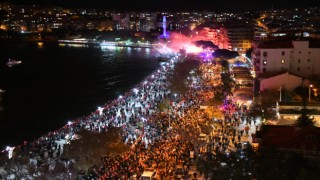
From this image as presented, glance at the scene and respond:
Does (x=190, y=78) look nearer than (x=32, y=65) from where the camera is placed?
Yes

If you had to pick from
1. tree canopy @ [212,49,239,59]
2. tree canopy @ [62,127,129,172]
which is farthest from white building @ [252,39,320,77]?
tree canopy @ [212,49,239,59]

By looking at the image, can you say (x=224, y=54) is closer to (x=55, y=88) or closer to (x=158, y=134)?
Answer: (x=55, y=88)

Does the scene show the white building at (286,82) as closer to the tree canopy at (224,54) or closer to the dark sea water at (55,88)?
the dark sea water at (55,88)

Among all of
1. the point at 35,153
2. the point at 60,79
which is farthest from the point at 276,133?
the point at 60,79

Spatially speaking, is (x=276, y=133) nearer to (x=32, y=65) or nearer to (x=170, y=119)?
(x=170, y=119)

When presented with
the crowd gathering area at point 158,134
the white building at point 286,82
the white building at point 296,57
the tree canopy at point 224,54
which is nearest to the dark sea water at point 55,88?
the crowd gathering area at point 158,134

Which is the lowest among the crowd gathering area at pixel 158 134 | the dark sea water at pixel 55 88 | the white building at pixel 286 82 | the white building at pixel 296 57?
the dark sea water at pixel 55 88
